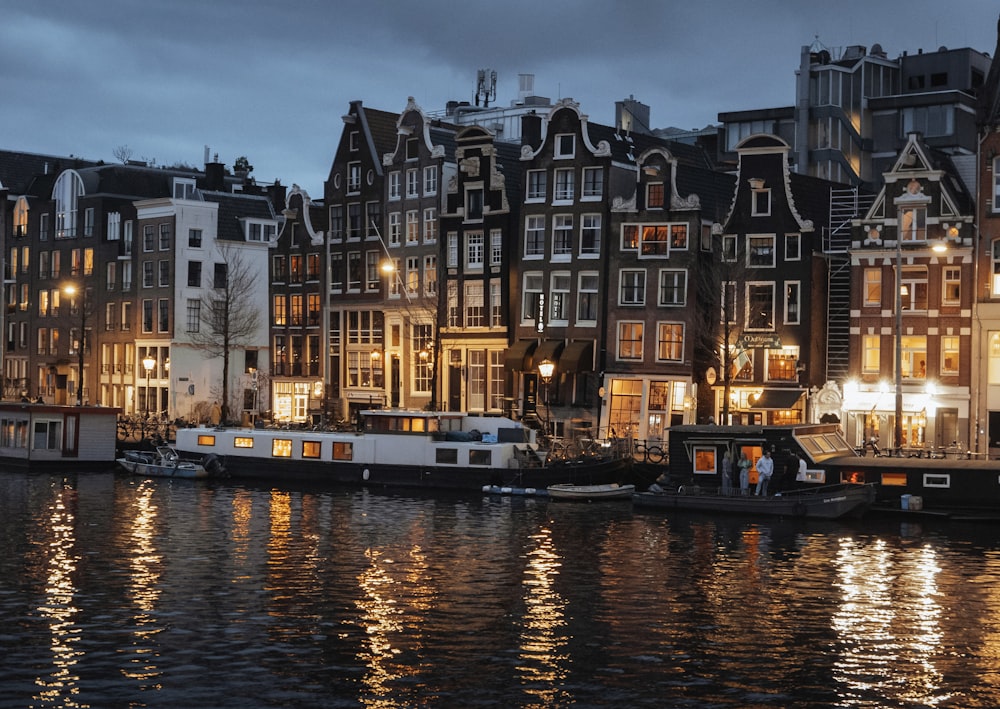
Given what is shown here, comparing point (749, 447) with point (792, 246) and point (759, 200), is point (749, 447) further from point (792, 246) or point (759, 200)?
point (759, 200)

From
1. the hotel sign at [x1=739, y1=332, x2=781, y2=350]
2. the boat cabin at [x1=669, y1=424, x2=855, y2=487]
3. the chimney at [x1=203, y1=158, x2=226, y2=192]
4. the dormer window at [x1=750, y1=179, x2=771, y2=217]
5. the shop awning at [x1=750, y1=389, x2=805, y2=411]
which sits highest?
the chimney at [x1=203, y1=158, x2=226, y2=192]

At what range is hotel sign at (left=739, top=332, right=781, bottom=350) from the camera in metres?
75.8

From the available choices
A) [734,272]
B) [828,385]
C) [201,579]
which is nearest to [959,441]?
[828,385]

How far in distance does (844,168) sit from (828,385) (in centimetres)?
3863

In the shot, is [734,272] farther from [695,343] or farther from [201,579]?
[201,579]

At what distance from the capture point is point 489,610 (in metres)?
39.2

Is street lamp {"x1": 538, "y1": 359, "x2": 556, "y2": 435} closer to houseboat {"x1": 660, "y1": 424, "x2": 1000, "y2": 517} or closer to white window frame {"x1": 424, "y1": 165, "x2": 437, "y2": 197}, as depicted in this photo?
houseboat {"x1": 660, "y1": 424, "x2": 1000, "y2": 517}

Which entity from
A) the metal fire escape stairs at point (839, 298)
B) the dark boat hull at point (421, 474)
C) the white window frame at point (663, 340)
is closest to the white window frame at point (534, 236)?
the white window frame at point (663, 340)

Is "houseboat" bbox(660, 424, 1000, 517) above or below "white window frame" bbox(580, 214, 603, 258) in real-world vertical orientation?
below

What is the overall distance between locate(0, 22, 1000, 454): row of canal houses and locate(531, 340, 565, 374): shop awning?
369 millimetres

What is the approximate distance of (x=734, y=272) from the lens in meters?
74.2

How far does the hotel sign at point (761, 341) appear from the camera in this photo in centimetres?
7575

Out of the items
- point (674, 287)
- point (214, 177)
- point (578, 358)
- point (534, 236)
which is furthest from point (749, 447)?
point (214, 177)

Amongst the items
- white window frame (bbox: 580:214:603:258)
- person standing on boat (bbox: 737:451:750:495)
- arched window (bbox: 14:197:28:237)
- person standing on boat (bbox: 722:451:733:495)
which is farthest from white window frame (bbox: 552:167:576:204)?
arched window (bbox: 14:197:28:237)
